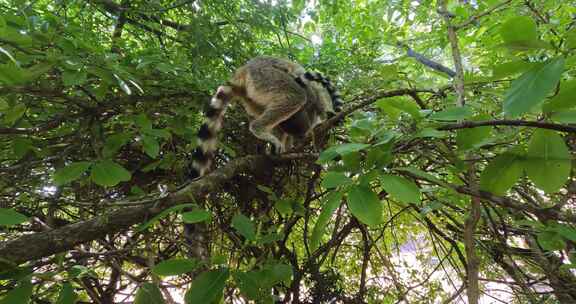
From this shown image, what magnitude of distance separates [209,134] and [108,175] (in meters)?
1.26

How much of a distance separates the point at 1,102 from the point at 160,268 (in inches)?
36.8

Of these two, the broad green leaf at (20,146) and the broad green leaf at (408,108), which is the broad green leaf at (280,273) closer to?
the broad green leaf at (408,108)

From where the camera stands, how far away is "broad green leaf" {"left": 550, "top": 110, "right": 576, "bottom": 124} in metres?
0.72

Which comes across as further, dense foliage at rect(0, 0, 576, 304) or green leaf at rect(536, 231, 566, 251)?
green leaf at rect(536, 231, 566, 251)

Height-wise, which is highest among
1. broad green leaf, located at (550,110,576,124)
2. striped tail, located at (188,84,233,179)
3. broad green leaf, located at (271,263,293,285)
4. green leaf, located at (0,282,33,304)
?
striped tail, located at (188,84,233,179)

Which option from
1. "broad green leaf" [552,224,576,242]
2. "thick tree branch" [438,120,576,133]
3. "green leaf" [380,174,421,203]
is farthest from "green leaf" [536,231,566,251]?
"green leaf" [380,174,421,203]

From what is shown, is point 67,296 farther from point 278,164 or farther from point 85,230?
point 278,164

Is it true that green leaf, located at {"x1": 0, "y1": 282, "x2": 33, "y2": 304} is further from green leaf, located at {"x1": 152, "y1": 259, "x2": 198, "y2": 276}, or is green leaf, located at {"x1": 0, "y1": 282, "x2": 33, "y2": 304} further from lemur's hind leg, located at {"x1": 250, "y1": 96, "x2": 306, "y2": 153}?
lemur's hind leg, located at {"x1": 250, "y1": 96, "x2": 306, "y2": 153}

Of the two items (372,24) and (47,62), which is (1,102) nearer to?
(47,62)

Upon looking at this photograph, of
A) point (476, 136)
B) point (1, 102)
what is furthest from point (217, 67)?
point (476, 136)

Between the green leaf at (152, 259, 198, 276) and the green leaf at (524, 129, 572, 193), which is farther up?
the green leaf at (524, 129, 572, 193)

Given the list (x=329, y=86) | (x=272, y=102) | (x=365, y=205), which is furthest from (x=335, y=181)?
(x=329, y=86)

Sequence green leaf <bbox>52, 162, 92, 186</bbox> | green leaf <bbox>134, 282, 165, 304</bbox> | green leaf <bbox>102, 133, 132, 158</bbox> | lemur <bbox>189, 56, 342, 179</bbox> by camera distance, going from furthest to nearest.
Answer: lemur <bbox>189, 56, 342, 179</bbox> < green leaf <bbox>102, 133, 132, 158</bbox> < green leaf <bbox>52, 162, 92, 186</bbox> < green leaf <bbox>134, 282, 165, 304</bbox>

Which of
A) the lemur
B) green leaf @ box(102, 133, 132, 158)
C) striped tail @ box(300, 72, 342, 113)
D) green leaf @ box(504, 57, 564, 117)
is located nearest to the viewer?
green leaf @ box(504, 57, 564, 117)
